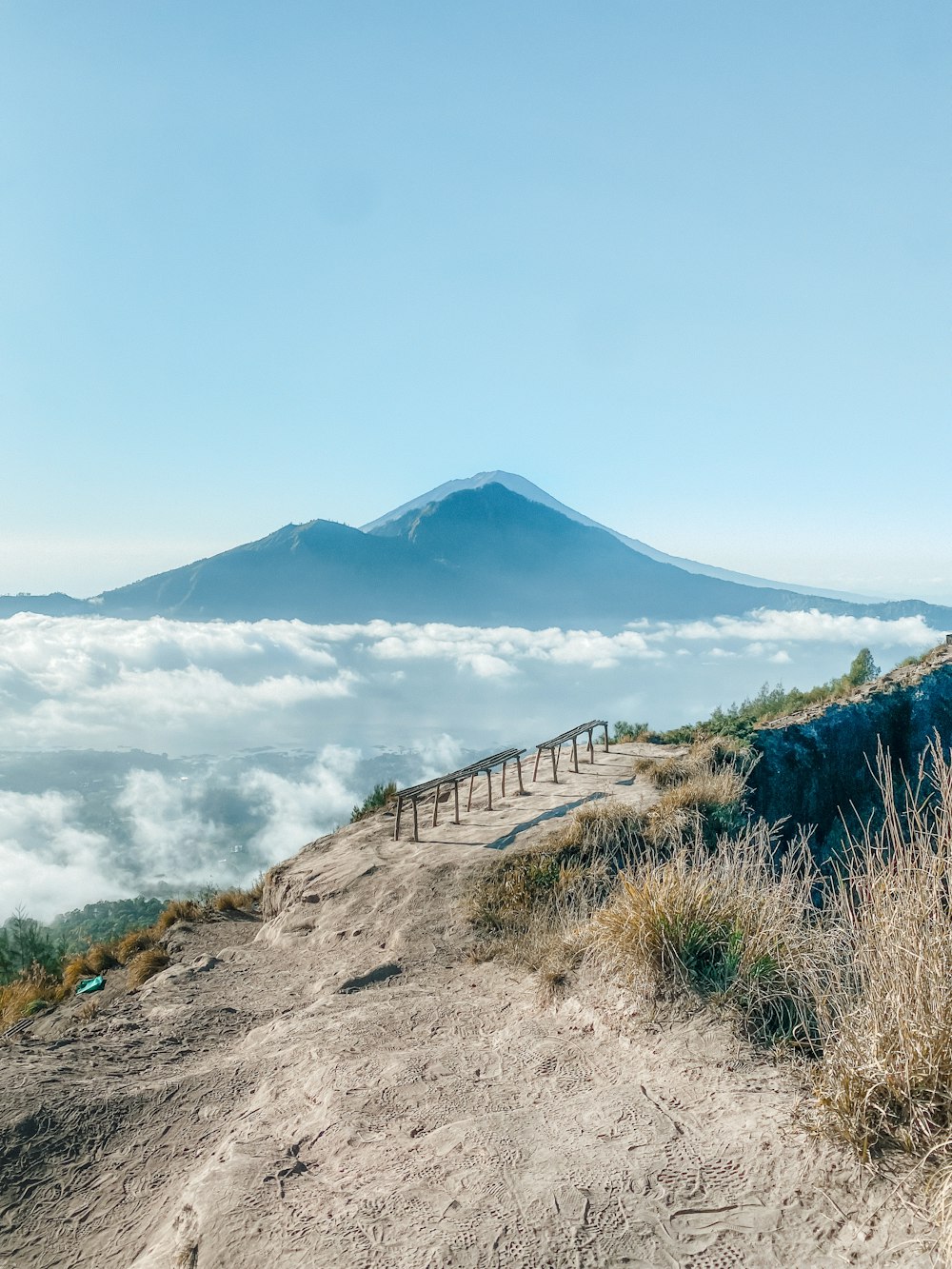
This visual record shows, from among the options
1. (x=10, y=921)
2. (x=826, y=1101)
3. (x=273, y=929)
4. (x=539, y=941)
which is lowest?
(x=10, y=921)

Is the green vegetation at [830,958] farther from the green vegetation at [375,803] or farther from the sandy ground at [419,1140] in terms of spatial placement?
the green vegetation at [375,803]

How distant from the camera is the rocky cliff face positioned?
61.3ft

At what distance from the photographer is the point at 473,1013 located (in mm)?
6668

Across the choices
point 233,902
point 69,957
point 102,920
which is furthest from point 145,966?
point 102,920

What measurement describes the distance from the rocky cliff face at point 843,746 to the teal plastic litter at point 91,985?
1161cm

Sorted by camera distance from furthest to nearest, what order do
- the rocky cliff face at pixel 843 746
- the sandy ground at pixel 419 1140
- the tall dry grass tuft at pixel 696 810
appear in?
the rocky cliff face at pixel 843 746 < the tall dry grass tuft at pixel 696 810 < the sandy ground at pixel 419 1140

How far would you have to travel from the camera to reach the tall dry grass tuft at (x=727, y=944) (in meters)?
5.11

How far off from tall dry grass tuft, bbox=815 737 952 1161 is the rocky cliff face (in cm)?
1197

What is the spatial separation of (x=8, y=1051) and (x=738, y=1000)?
5.97 metres

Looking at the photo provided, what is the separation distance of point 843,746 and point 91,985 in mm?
18167

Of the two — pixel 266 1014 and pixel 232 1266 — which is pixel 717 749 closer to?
pixel 266 1014

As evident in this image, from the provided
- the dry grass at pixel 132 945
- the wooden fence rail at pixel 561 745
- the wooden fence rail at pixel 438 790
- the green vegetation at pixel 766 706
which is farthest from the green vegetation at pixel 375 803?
the green vegetation at pixel 766 706

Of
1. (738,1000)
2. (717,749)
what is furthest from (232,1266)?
(717,749)

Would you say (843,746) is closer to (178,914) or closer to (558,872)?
(558,872)
